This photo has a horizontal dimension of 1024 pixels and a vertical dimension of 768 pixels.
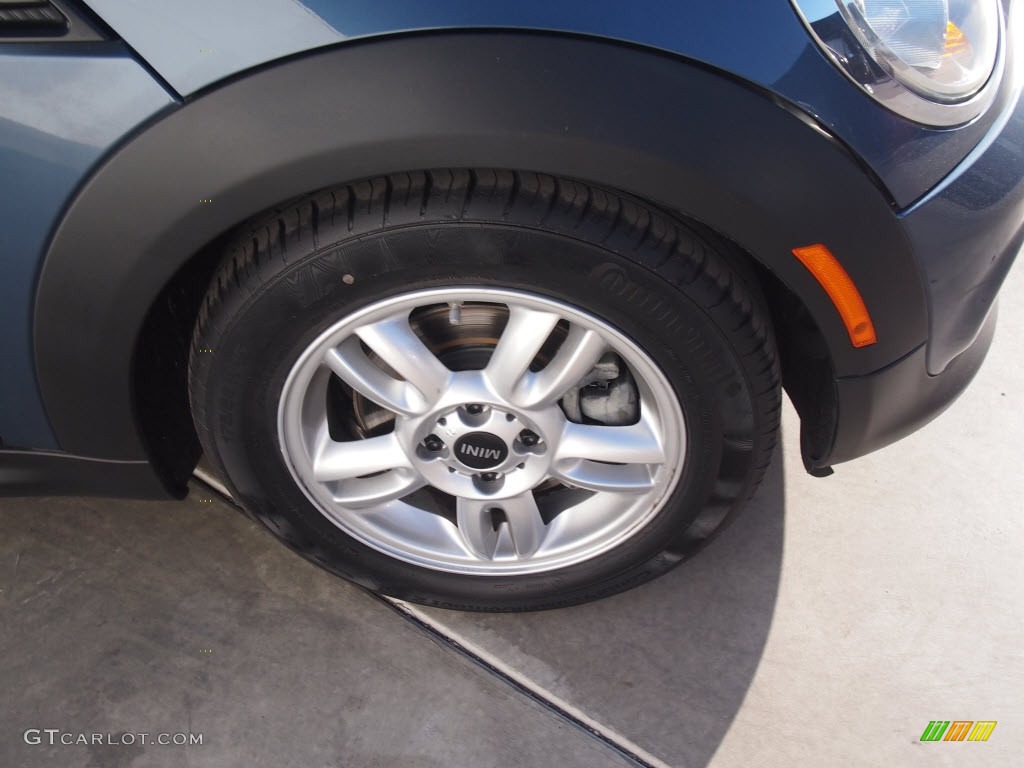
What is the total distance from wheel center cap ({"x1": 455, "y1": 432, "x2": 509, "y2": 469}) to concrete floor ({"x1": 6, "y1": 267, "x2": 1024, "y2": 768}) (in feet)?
1.45

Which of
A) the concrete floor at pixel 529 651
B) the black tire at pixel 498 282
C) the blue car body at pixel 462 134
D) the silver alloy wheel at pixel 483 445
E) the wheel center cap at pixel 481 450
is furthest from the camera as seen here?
the concrete floor at pixel 529 651

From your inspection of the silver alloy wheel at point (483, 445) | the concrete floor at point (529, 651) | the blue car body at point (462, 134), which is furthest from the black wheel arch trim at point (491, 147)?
the concrete floor at point (529, 651)

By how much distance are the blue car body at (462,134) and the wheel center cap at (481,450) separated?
48cm

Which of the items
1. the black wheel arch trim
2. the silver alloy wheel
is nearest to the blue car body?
the black wheel arch trim

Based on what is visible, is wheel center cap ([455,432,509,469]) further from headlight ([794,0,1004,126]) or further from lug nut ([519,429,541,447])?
headlight ([794,0,1004,126])

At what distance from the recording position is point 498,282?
1.28m

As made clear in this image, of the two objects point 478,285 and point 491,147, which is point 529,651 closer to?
point 478,285

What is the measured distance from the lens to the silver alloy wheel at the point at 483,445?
1.36 metres

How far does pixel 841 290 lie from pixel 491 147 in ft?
1.77

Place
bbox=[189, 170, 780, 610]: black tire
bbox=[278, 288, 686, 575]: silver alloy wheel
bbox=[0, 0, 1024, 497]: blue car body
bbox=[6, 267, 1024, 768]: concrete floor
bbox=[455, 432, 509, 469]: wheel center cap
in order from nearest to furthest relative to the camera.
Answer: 1. bbox=[0, 0, 1024, 497]: blue car body
2. bbox=[189, 170, 780, 610]: black tire
3. bbox=[278, 288, 686, 575]: silver alloy wheel
4. bbox=[455, 432, 509, 469]: wheel center cap
5. bbox=[6, 267, 1024, 768]: concrete floor

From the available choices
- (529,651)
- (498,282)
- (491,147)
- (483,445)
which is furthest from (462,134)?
(529,651)

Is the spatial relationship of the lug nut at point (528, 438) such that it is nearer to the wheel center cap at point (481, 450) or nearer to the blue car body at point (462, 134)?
the wheel center cap at point (481, 450)

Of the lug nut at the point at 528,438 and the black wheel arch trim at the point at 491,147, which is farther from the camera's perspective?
the lug nut at the point at 528,438

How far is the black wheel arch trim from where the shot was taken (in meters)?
1.12
